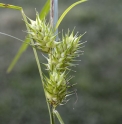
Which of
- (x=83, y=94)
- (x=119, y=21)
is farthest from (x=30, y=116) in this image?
(x=119, y=21)

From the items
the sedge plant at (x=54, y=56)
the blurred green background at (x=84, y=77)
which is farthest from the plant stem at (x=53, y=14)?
the blurred green background at (x=84, y=77)

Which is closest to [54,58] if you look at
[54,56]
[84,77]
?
[54,56]

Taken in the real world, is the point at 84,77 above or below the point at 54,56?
below

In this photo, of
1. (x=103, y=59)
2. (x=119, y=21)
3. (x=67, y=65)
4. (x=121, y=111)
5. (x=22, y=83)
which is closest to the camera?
(x=67, y=65)

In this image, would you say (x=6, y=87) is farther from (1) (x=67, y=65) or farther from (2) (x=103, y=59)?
(1) (x=67, y=65)

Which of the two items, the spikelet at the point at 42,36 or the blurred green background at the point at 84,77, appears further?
the blurred green background at the point at 84,77

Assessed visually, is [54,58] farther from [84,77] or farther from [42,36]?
[84,77]

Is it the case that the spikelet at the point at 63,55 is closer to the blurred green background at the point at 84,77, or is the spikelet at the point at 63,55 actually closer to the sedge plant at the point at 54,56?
the sedge plant at the point at 54,56
